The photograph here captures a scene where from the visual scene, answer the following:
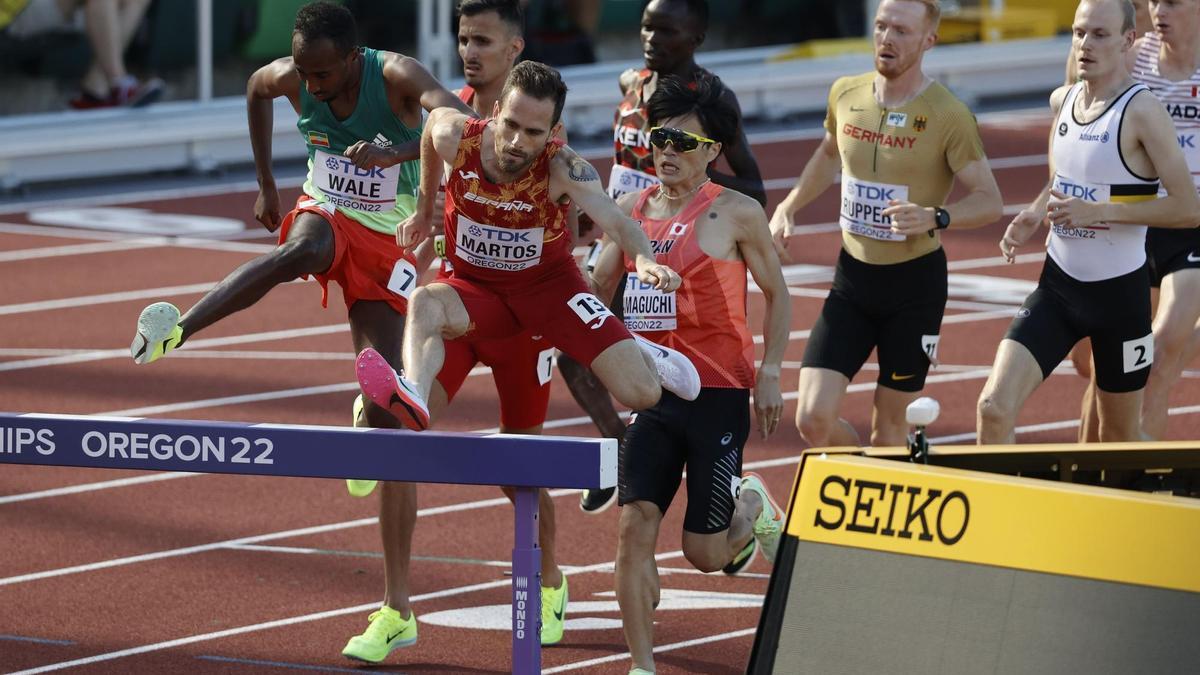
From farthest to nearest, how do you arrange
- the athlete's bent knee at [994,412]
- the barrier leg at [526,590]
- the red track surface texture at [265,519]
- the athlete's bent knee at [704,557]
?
the athlete's bent knee at [994,412]
the red track surface texture at [265,519]
the athlete's bent knee at [704,557]
the barrier leg at [526,590]

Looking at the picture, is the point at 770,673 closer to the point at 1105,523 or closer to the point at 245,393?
the point at 1105,523

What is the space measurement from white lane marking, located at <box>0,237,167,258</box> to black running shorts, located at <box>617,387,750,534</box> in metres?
8.93

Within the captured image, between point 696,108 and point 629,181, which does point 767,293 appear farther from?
point 629,181

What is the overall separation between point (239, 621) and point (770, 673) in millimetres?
4151

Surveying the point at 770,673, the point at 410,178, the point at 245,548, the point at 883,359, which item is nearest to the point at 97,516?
the point at 245,548

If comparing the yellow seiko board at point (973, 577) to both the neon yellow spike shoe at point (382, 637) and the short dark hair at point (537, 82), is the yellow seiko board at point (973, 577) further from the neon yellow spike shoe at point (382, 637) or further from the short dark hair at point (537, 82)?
the neon yellow spike shoe at point (382, 637)

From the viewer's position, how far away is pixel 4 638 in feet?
21.5

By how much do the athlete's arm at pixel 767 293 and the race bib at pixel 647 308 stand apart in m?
0.29

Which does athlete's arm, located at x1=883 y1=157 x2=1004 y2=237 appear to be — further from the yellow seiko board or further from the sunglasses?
the yellow seiko board

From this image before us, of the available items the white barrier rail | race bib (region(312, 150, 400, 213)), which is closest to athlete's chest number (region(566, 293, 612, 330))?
race bib (region(312, 150, 400, 213))

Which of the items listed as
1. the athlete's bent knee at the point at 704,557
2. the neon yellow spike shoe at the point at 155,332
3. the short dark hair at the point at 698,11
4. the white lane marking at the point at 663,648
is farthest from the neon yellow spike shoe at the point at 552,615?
the short dark hair at the point at 698,11

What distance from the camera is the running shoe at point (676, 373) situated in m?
5.79

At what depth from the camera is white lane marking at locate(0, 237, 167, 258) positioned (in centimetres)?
1385

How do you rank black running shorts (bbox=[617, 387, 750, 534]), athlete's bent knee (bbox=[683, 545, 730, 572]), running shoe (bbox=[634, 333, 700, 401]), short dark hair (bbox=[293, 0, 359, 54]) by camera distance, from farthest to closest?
1. short dark hair (bbox=[293, 0, 359, 54])
2. athlete's bent knee (bbox=[683, 545, 730, 572])
3. black running shorts (bbox=[617, 387, 750, 534])
4. running shoe (bbox=[634, 333, 700, 401])
